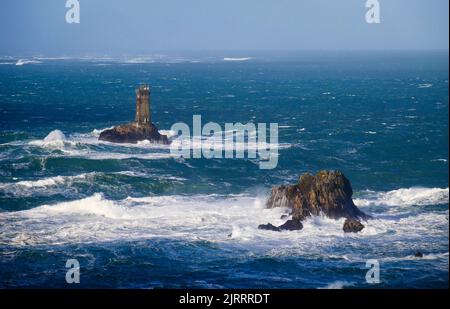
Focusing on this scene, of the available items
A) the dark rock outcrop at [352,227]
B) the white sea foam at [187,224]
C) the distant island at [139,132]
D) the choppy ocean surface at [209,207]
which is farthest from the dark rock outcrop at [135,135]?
the dark rock outcrop at [352,227]

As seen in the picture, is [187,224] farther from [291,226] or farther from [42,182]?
[42,182]

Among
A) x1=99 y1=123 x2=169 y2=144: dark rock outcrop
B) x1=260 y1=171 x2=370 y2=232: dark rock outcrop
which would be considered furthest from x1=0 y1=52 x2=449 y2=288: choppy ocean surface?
x1=99 y1=123 x2=169 y2=144: dark rock outcrop

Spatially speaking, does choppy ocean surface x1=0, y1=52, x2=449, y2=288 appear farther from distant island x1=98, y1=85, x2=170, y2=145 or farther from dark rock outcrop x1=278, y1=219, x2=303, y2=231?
distant island x1=98, y1=85, x2=170, y2=145

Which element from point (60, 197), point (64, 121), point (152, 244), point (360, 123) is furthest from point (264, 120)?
point (152, 244)

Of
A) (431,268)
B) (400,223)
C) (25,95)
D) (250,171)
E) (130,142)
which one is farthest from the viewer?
(25,95)

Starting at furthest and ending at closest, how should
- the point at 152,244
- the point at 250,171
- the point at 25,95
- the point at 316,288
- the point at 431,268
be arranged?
the point at 25,95
the point at 250,171
the point at 152,244
the point at 431,268
the point at 316,288
